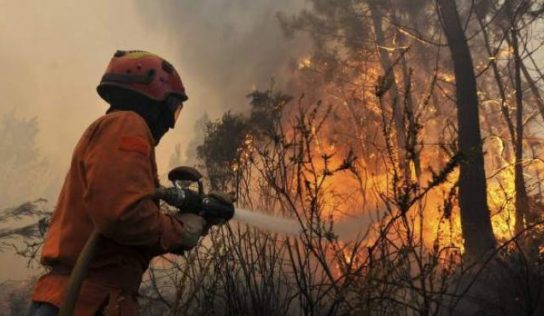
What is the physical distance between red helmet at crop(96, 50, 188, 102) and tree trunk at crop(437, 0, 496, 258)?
5078 mm

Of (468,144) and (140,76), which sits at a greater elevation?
(468,144)

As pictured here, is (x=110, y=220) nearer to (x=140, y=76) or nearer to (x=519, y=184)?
(x=140, y=76)

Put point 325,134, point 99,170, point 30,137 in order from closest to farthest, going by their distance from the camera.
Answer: point 99,170 < point 325,134 < point 30,137

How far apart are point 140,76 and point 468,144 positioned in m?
6.49

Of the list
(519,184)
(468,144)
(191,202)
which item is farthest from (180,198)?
(519,184)

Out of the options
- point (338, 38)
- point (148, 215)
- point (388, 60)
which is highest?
point (338, 38)

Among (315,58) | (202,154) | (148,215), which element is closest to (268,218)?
(148,215)

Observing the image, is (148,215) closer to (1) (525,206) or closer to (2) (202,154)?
(2) (202,154)

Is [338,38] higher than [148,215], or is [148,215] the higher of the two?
[338,38]

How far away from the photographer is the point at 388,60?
16.2m

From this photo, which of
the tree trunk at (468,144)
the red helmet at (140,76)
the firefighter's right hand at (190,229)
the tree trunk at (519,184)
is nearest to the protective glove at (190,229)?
the firefighter's right hand at (190,229)

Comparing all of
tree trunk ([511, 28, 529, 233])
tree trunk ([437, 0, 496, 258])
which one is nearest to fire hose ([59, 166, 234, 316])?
tree trunk ([437, 0, 496, 258])

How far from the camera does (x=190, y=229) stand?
190cm

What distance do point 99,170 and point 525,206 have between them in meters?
7.31
